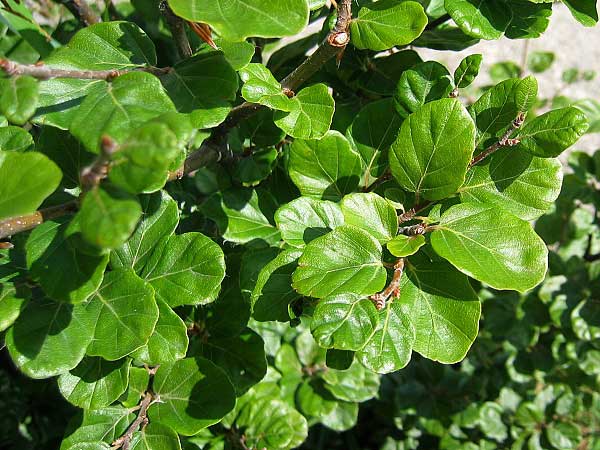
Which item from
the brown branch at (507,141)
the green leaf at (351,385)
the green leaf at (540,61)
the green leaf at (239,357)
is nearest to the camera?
the brown branch at (507,141)

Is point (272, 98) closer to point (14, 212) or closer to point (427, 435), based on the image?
point (14, 212)

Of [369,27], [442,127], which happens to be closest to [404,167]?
[442,127]

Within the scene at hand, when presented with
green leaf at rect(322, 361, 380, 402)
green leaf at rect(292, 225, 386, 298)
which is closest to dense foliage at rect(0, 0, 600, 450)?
green leaf at rect(292, 225, 386, 298)

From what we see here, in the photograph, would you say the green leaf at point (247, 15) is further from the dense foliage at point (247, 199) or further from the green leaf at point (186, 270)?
the green leaf at point (186, 270)

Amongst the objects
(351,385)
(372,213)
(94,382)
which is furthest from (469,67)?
(351,385)

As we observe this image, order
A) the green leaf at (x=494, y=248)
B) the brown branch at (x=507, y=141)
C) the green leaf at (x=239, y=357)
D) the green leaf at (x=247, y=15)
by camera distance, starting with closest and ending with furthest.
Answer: the green leaf at (x=247, y=15)
the green leaf at (x=494, y=248)
the brown branch at (x=507, y=141)
the green leaf at (x=239, y=357)

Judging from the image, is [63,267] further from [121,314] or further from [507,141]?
[507,141]

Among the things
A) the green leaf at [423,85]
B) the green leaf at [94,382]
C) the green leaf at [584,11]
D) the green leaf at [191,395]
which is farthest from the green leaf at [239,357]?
the green leaf at [584,11]
